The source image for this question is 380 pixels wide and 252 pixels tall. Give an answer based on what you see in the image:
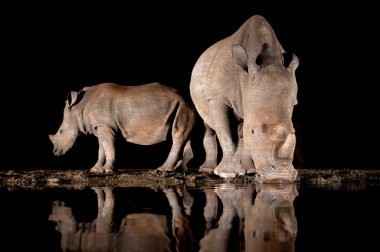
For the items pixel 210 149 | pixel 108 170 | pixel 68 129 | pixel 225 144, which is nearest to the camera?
pixel 225 144

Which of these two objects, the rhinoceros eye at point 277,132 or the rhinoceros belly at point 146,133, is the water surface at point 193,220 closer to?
the rhinoceros eye at point 277,132

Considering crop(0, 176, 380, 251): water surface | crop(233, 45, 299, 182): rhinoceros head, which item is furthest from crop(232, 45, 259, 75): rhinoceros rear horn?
crop(0, 176, 380, 251): water surface

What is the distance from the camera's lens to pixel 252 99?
6.84 meters

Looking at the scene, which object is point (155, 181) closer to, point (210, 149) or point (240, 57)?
point (240, 57)

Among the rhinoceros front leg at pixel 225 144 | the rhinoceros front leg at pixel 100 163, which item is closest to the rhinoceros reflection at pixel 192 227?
the rhinoceros front leg at pixel 225 144

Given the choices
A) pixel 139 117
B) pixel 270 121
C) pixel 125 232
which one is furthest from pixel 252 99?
pixel 125 232

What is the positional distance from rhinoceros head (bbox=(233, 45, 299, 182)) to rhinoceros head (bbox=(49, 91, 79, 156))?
409 centimetres

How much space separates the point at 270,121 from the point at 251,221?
2890 mm

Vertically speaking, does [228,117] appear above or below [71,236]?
above

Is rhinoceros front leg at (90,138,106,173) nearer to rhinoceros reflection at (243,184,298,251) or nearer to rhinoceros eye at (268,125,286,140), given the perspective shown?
rhinoceros eye at (268,125,286,140)

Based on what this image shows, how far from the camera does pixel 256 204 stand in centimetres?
468

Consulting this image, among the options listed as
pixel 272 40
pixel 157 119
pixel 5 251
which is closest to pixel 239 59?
pixel 272 40

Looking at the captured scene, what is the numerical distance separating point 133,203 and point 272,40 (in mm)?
3683

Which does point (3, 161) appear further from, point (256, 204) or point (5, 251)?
point (5, 251)
